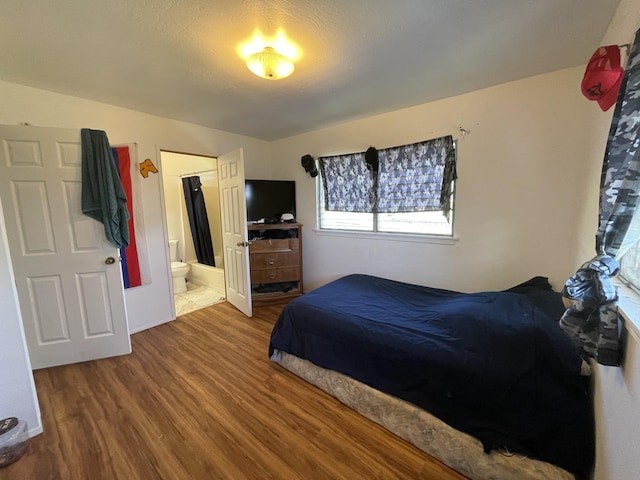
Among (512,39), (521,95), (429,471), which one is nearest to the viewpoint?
(429,471)

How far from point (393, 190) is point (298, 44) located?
1.76 metres

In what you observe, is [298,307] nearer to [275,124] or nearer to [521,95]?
[275,124]

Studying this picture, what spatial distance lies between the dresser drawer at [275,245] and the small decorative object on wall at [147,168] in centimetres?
137

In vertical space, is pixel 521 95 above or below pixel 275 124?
below

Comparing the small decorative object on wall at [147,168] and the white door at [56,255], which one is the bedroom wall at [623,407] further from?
the small decorative object on wall at [147,168]

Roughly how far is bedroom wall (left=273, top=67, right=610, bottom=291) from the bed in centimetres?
34

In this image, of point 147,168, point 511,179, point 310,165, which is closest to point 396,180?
point 511,179

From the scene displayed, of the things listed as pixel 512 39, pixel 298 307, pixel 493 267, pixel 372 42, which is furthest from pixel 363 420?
pixel 512 39

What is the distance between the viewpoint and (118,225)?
87.0 inches

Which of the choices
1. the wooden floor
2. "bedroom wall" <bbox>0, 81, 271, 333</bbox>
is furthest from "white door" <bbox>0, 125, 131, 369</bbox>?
Answer: "bedroom wall" <bbox>0, 81, 271, 333</bbox>

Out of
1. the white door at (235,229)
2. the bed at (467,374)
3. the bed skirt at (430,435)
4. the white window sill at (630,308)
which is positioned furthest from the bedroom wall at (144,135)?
the white window sill at (630,308)

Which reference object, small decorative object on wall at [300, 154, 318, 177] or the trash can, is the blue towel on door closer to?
the trash can

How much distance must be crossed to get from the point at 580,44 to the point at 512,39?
48 cm

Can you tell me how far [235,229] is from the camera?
10.2 ft
